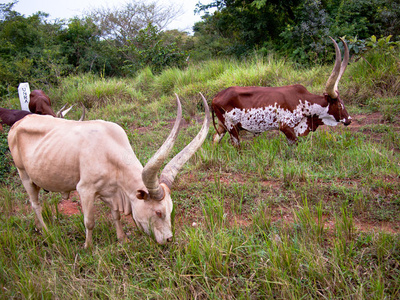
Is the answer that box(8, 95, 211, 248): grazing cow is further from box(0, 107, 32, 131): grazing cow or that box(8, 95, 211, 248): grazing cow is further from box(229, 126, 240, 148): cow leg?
box(0, 107, 32, 131): grazing cow

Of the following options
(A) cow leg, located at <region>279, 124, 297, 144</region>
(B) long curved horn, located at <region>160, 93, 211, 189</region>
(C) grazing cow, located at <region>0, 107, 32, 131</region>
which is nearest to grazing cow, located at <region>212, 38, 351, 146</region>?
(A) cow leg, located at <region>279, 124, 297, 144</region>

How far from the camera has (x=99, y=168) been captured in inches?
122

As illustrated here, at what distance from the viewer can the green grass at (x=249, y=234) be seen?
245 cm

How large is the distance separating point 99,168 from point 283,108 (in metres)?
2.89

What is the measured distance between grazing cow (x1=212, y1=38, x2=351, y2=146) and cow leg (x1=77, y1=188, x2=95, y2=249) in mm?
2574

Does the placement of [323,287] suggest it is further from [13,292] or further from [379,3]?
[379,3]

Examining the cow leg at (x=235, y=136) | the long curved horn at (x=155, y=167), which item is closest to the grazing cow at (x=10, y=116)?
the cow leg at (x=235, y=136)

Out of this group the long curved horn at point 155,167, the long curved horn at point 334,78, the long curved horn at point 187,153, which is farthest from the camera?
the long curved horn at point 334,78

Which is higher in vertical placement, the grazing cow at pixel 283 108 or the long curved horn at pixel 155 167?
the long curved horn at pixel 155 167

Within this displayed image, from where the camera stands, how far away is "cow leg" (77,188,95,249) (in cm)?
315

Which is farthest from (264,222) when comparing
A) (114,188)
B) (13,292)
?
(13,292)

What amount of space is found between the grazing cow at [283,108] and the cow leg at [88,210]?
8.45 ft

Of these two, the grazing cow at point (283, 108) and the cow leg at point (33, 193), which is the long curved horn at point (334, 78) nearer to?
the grazing cow at point (283, 108)

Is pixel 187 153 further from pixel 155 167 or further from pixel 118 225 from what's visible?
pixel 118 225
